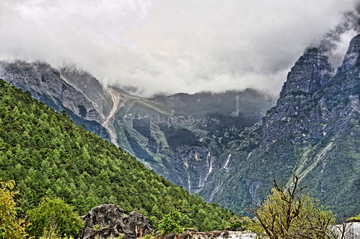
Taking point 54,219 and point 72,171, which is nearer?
point 54,219

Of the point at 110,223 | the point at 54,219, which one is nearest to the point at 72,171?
the point at 110,223

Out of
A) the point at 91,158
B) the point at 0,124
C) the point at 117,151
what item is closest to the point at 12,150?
the point at 0,124

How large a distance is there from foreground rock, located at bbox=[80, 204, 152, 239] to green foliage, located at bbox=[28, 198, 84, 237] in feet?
13.9

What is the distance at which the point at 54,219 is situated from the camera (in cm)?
7056

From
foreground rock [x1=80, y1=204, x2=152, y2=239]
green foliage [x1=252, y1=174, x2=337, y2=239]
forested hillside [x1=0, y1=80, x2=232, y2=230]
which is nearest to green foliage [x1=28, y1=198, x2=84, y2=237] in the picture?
foreground rock [x1=80, y1=204, x2=152, y2=239]

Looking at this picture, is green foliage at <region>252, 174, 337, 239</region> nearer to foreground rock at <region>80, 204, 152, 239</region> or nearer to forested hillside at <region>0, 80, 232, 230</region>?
foreground rock at <region>80, 204, 152, 239</region>

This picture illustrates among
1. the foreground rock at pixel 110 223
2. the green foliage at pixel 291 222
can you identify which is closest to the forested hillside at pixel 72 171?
the foreground rock at pixel 110 223

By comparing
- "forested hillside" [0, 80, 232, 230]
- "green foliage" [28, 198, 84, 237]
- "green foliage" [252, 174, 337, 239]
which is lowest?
"green foliage" [252, 174, 337, 239]

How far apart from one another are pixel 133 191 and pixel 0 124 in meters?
64.8

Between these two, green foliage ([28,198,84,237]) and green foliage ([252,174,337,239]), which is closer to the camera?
green foliage ([252,174,337,239])

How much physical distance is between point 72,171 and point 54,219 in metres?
66.1

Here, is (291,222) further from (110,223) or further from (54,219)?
(110,223)

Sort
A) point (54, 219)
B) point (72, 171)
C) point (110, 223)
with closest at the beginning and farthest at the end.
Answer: point (54, 219) < point (110, 223) < point (72, 171)

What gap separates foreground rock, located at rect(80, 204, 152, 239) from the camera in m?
85.0
